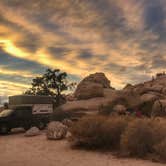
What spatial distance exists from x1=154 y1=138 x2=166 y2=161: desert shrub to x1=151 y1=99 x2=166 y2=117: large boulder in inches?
659

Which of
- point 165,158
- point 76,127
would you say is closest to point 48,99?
point 76,127

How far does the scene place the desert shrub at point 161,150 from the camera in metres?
13.8

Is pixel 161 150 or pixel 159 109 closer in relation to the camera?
pixel 161 150

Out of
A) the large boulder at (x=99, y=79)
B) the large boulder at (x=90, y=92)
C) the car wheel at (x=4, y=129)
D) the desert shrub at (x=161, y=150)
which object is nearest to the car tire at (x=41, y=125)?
the car wheel at (x=4, y=129)

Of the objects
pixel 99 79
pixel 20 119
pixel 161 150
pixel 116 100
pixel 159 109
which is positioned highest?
pixel 99 79

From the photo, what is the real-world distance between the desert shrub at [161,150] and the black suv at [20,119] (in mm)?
15053

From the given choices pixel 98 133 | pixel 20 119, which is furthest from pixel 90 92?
pixel 98 133

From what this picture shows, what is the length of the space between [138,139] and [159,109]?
1696 centimetres

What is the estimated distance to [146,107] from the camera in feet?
111

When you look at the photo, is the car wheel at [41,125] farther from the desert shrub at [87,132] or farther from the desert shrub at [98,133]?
the desert shrub at [98,133]

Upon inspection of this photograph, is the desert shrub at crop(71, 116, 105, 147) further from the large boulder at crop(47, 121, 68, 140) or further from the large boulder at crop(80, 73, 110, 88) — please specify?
the large boulder at crop(80, 73, 110, 88)

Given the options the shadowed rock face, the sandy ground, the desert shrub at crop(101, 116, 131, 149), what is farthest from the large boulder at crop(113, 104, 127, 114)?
the desert shrub at crop(101, 116, 131, 149)

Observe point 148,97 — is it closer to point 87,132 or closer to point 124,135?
point 87,132

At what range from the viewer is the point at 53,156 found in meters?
15.3
